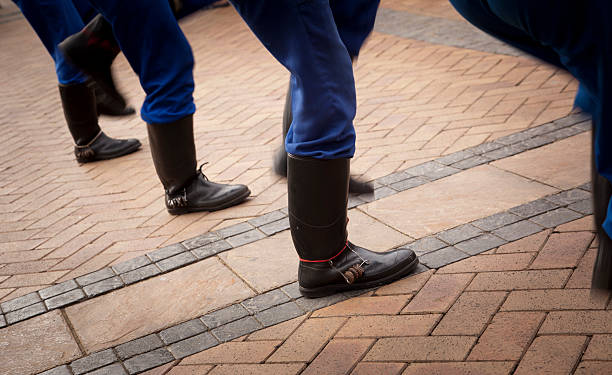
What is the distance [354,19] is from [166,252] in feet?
3.55

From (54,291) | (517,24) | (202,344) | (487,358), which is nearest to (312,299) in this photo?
(202,344)

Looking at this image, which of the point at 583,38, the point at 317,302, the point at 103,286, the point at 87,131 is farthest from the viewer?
the point at 87,131

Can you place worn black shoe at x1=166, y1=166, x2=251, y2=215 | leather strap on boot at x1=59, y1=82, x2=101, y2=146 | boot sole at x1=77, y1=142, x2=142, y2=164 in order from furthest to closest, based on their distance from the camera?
boot sole at x1=77, y1=142, x2=142, y2=164 < leather strap on boot at x1=59, y1=82, x2=101, y2=146 < worn black shoe at x1=166, y1=166, x2=251, y2=215

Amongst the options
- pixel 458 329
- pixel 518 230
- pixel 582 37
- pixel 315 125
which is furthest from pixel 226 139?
pixel 582 37

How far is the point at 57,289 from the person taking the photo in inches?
94.0

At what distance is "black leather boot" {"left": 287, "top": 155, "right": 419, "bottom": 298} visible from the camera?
192 cm

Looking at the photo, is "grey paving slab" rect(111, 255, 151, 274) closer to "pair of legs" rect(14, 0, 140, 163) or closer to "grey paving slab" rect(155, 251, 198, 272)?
"grey paving slab" rect(155, 251, 198, 272)

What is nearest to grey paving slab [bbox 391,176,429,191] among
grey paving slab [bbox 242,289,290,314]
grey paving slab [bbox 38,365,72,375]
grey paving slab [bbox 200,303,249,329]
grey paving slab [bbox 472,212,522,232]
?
grey paving slab [bbox 472,212,522,232]

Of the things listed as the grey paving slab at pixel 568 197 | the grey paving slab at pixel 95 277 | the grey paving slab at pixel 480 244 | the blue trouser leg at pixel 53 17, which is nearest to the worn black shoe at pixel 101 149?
the blue trouser leg at pixel 53 17

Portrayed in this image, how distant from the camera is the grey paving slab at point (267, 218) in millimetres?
2680

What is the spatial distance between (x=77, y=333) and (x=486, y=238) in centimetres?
134

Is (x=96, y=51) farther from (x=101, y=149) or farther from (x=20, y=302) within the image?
(x=101, y=149)

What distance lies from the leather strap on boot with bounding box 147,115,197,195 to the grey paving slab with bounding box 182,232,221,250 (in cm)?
32

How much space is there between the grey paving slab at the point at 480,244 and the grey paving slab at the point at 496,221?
63mm
